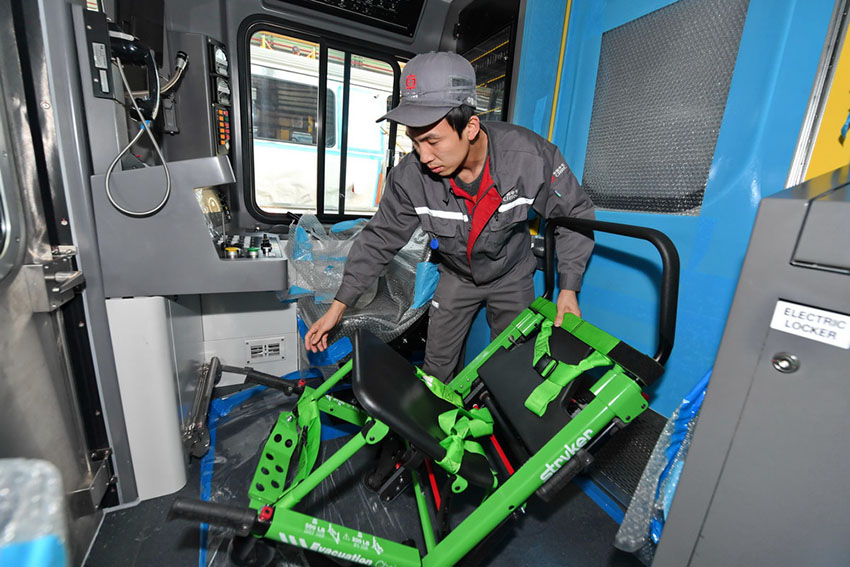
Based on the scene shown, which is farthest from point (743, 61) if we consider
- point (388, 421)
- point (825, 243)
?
point (388, 421)

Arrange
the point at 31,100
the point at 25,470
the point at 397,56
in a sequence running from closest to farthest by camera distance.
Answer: the point at 25,470
the point at 31,100
the point at 397,56

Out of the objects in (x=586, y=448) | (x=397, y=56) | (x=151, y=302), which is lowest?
(x=586, y=448)

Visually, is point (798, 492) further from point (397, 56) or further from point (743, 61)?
point (397, 56)

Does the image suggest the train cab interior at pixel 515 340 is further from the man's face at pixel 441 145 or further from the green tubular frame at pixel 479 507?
the man's face at pixel 441 145

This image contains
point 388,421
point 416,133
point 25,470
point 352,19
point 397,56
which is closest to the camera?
point 25,470

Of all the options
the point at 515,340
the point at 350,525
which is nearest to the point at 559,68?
the point at 515,340

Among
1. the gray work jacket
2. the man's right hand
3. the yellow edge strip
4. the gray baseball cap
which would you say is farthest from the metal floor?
the yellow edge strip

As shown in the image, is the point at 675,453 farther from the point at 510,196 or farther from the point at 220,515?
the point at 220,515

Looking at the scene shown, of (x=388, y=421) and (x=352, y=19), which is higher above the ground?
(x=352, y=19)

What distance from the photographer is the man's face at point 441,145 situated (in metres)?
1.31

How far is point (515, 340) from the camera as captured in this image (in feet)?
4.72

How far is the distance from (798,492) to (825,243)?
372 mm

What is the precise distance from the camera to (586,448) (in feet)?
3.25

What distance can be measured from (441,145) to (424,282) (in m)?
0.92
